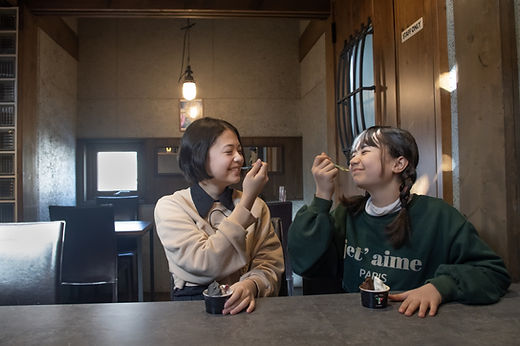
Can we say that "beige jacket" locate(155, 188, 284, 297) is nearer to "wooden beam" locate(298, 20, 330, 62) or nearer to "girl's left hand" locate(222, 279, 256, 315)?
"girl's left hand" locate(222, 279, 256, 315)

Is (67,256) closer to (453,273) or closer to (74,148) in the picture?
(74,148)

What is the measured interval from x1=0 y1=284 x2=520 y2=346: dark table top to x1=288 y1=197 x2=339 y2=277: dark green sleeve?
0.88 ft

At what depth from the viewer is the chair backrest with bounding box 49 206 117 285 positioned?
302 centimetres

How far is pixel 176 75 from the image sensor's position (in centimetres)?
484

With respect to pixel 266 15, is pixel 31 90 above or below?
below

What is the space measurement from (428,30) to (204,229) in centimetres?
139

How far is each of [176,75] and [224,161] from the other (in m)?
3.78

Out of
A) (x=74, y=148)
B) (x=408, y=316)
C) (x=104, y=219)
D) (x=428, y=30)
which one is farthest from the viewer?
(x=74, y=148)

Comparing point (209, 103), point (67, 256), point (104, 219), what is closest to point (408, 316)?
point (104, 219)

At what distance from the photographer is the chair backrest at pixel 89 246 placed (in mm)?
3021

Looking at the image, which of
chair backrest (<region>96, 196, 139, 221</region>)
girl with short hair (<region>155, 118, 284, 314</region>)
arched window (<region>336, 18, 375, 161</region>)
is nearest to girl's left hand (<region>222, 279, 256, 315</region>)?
girl with short hair (<region>155, 118, 284, 314</region>)

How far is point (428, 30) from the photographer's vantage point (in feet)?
6.07

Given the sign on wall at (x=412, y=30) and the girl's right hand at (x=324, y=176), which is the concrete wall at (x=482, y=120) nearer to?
the sign on wall at (x=412, y=30)

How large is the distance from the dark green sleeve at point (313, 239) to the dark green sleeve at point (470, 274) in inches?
13.6
